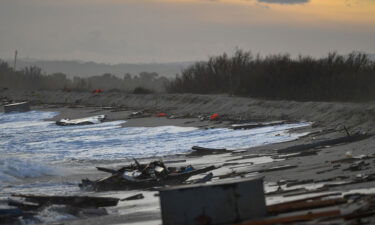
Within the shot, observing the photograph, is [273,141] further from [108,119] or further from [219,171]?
[108,119]

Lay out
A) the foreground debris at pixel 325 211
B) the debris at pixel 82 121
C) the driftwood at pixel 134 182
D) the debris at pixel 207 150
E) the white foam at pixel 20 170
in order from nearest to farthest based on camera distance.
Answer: the foreground debris at pixel 325 211 → the driftwood at pixel 134 182 → the white foam at pixel 20 170 → the debris at pixel 207 150 → the debris at pixel 82 121

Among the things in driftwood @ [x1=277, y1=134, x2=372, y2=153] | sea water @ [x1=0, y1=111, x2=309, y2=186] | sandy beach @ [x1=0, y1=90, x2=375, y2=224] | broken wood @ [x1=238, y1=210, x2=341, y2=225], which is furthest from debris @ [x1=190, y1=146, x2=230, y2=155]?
broken wood @ [x1=238, y1=210, x2=341, y2=225]

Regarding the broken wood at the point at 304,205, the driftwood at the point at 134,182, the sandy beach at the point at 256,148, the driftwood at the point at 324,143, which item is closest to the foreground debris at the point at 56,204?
the sandy beach at the point at 256,148

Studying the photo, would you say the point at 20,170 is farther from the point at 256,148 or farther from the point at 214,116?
the point at 214,116

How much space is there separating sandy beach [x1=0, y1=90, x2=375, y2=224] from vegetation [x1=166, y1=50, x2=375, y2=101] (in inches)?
75.3

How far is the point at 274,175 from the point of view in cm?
1270

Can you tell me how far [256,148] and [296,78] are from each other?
1671cm

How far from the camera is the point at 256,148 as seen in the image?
1894 centimetres

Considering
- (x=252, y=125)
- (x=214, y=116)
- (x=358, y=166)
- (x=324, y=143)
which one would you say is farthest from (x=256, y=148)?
(x=214, y=116)

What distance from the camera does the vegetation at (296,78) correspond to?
31.1m

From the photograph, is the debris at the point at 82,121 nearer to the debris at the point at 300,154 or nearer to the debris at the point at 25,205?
the debris at the point at 300,154

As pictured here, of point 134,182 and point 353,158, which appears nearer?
point 353,158

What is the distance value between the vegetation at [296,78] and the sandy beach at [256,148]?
191cm

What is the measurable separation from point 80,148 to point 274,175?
1252 cm
